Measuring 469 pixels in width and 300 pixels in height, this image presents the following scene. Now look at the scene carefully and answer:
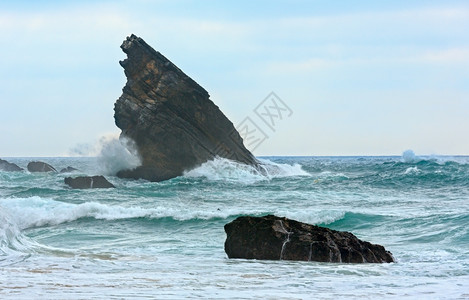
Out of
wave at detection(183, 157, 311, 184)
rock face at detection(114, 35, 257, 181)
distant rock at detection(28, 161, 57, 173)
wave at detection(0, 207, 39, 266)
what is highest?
rock face at detection(114, 35, 257, 181)

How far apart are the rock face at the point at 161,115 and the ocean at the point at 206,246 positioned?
7764 millimetres

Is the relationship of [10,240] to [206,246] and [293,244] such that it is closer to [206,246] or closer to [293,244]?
[206,246]

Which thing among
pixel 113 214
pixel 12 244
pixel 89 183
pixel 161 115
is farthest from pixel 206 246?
pixel 161 115

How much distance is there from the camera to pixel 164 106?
37.8 meters

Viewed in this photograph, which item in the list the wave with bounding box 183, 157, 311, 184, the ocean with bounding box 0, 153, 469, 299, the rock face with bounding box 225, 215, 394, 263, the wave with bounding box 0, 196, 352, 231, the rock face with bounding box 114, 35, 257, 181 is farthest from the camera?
the wave with bounding box 183, 157, 311, 184

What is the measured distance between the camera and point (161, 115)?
123 feet

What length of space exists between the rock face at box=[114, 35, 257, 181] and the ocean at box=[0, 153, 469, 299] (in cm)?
776

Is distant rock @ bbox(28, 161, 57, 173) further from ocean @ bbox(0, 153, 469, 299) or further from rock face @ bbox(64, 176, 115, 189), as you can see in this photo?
ocean @ bbox(0, 153, 469, 299)

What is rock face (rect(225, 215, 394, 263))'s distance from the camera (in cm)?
1079

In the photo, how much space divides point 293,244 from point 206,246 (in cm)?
309

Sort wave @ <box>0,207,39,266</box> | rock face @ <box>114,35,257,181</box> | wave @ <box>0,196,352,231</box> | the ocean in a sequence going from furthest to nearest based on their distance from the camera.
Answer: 1. rock face @ <box>114,35,257,181</box>
2. wave @ <box>0,196,352,231</box>
3. wave @ <box>0,207,39,266</box>
4. the ocean

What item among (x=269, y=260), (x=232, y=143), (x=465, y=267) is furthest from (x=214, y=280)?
(x=232, y=143)

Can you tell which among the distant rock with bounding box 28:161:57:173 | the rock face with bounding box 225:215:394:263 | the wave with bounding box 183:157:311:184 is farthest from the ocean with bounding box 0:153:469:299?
the distant rock with bounding box 28:161:57:173

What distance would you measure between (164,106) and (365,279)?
2953cm
